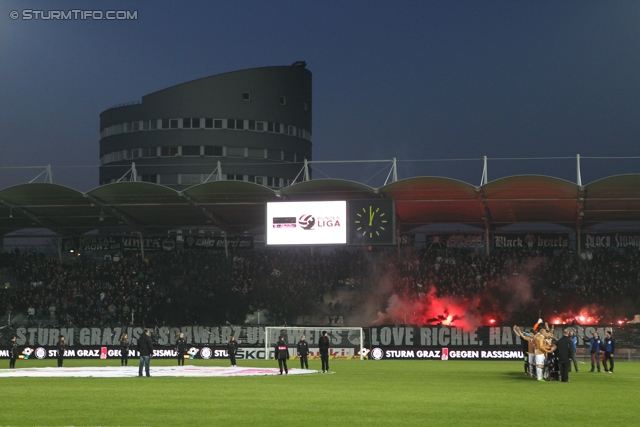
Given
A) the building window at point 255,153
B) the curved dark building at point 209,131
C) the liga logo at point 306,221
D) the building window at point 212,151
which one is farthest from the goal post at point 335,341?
the building window at point 255,153

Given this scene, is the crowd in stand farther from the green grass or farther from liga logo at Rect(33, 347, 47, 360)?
the green grass

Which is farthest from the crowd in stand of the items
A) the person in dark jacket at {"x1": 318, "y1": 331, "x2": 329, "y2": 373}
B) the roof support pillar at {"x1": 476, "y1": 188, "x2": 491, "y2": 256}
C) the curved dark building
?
the curved dark building

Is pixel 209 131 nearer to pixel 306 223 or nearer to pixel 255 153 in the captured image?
pixel 255 153

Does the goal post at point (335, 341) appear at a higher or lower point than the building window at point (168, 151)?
lower

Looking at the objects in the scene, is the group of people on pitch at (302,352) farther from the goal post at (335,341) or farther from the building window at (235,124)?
the building window at (235,124)

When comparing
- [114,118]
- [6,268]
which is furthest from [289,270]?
[114,118]

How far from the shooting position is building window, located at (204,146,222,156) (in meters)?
88.7

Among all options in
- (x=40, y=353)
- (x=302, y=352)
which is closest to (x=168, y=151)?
(x=40, y=353)

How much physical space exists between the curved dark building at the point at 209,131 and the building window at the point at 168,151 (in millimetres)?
109

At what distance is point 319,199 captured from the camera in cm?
5150

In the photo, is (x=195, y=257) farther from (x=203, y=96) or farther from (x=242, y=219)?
(x=203, y=96)

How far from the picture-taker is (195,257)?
206 ft

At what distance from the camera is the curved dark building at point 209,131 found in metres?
89.0

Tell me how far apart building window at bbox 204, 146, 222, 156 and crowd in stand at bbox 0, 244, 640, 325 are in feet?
89.0
